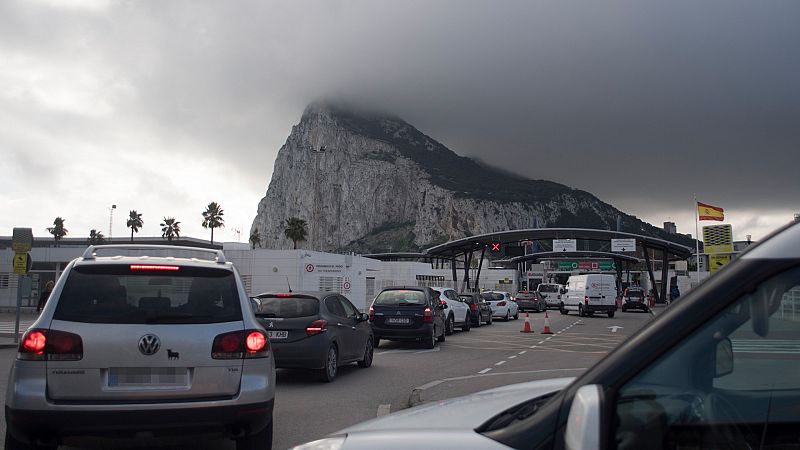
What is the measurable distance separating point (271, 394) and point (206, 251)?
5.67 ft

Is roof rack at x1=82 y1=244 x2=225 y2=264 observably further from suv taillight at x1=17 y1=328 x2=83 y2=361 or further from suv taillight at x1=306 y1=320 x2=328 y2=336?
suv taillight at x1=306 y1=320 x2=328 y2=336

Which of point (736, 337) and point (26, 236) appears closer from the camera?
point (736, 337)

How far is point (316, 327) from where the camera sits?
11.0 metres

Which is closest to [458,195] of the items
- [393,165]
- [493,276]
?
[393,165]

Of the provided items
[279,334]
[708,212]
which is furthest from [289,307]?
[708,212]

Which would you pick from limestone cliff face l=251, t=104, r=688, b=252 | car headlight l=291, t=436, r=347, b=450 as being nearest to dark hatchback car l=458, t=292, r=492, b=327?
car headlight l=291, t=436, r=347, b=450

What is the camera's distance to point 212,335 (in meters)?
5.27

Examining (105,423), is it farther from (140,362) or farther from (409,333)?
(409,333)

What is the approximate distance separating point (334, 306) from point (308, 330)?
45.4 inches

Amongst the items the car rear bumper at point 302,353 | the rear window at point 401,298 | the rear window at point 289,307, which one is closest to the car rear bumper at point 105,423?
the car rear bumper at point 302,353

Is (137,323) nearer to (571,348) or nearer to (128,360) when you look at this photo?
(128,360)

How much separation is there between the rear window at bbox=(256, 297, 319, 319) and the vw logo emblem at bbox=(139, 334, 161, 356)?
19.9ft

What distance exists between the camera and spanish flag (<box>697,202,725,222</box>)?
33.2 m

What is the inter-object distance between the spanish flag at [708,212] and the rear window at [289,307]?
2760 cm
